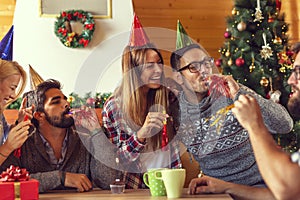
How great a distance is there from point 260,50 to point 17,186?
2.71 m

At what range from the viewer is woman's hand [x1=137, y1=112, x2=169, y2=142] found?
183 cm

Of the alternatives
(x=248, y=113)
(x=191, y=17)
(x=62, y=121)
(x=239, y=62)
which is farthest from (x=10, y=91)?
(x=191, y=17)

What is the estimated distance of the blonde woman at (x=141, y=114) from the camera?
2027 mm

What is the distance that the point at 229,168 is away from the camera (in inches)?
77.2

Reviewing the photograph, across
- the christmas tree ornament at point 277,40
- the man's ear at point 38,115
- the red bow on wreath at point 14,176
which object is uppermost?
the christmas tree ornament at point 277,40

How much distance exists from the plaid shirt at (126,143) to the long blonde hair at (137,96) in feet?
0.16

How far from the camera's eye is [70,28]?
169 inches

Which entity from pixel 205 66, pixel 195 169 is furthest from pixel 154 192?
pixel 195 169

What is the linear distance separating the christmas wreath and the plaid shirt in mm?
2112

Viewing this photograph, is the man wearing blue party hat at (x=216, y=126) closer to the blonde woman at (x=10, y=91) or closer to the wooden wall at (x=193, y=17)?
the blonde woman at (x=10, y=91)

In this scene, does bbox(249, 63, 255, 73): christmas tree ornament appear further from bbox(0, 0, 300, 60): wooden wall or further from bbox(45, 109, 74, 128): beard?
bbox(45, 109, 74, 128): beard

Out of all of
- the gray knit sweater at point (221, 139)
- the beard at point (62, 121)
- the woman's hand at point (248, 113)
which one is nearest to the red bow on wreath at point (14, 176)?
the beard at point (62, 121)

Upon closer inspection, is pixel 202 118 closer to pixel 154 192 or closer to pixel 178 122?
pixel 178 122

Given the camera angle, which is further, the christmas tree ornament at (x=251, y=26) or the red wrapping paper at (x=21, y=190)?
the christmas tree ornament at (x=251, y=26)
